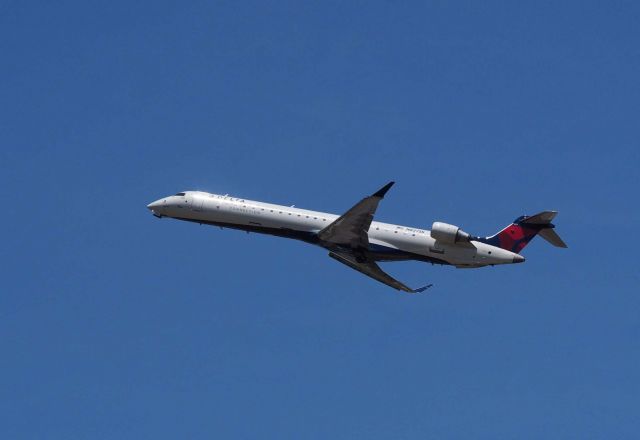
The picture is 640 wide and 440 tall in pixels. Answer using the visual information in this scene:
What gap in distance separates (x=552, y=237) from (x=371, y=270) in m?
12.5

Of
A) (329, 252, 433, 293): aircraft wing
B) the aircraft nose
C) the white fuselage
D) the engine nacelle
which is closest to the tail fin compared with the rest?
the white fuselage

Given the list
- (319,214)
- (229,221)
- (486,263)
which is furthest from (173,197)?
(486,263)

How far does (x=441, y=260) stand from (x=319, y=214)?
8761mm

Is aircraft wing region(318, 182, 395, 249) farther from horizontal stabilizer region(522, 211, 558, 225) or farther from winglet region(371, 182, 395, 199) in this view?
horizontal stabilizer region(522, 211, 558, 225)

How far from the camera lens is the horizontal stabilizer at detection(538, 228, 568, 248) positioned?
70.2 m

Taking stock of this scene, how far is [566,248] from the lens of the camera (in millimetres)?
69500

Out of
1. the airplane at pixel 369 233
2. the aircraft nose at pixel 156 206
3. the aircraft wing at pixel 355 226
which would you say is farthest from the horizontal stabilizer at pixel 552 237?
the aircraft nose at pixel 156 206

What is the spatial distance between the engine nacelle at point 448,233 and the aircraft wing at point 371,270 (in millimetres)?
5246

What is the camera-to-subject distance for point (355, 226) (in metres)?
67.8

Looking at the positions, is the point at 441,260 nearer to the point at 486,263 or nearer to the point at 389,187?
the point at 486,263

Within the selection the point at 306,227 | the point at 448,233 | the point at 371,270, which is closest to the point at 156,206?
the point at 306,227

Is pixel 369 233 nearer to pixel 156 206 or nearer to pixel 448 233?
pixel 448 233

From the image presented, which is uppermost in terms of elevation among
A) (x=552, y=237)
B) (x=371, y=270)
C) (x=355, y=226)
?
(x=552, y=237)

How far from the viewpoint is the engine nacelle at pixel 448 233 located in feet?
221
